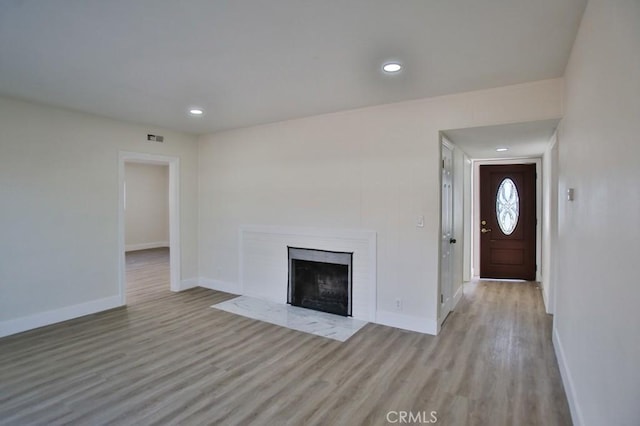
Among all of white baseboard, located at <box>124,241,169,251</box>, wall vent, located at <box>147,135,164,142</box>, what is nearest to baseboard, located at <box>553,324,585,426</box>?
wall vent, located at <box>147,135,164,142</box>

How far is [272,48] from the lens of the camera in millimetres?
2605

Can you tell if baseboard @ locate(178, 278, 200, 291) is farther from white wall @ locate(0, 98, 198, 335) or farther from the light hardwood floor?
the light hardwood floor

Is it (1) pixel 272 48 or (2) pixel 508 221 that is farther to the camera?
(2) pixel 508 221

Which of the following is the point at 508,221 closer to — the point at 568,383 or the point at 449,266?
the point at 449,266

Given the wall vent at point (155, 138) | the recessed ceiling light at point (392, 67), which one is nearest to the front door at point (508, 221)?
the recessed ceiling light at point (392, 67)

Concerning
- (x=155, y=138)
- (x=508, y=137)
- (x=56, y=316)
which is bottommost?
(x=56, y=316)

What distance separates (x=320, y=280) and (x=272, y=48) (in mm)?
3084

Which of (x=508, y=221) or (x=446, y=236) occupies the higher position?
(x=508, y=221)

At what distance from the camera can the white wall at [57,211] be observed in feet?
12.8

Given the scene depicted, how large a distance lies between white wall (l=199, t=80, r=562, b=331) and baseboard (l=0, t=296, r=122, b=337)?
1.81 meters

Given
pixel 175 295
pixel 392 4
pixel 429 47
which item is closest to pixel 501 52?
pixel 429 47

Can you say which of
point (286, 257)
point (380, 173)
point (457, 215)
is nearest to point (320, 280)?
point (286, 257)

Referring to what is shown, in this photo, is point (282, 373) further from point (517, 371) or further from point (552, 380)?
point (552, 380)

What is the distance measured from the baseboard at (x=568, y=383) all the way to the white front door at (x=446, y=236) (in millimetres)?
1151
